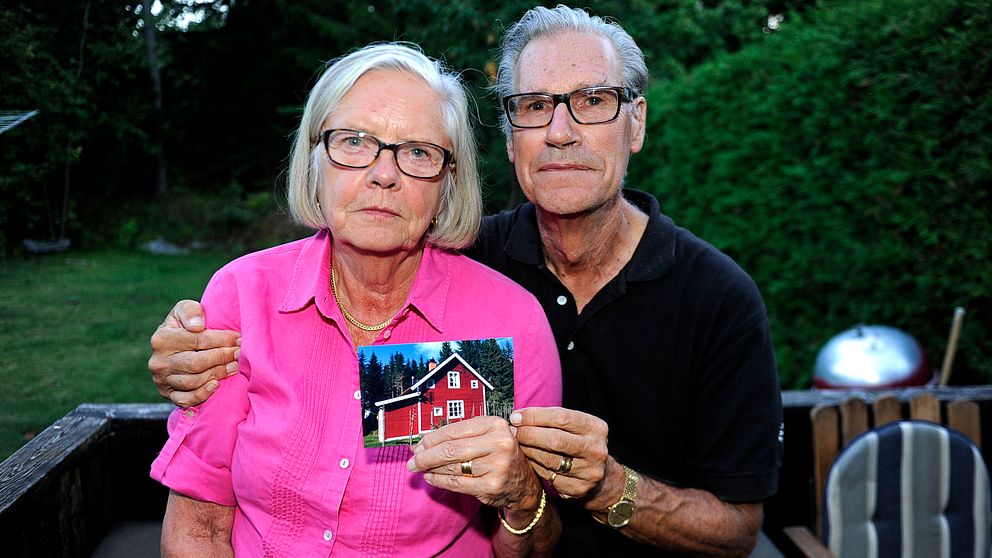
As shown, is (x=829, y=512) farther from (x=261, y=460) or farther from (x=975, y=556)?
(x=261, y=460)

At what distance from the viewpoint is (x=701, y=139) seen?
21.4ft

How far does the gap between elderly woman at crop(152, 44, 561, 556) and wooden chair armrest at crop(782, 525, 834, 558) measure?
1.15 m

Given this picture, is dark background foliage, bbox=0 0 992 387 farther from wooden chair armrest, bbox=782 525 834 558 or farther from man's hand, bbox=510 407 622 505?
wooden chair armrest, bbox=782 525 834 558

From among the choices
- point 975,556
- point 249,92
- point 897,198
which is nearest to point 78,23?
point 249,92

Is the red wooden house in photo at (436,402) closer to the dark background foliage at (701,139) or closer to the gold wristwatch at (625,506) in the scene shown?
the gold wristwatch at (625,506)

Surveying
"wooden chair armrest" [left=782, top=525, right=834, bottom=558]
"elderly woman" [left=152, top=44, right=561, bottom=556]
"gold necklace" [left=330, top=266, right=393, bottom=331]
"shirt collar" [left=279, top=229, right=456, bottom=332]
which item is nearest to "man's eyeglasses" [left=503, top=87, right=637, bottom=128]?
"elderly woman" [left=152, top=44, right=561, bottom=556]

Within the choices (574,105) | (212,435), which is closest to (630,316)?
(574,105)

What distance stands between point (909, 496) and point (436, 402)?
2216mm

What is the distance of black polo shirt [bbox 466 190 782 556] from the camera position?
88.7 inches

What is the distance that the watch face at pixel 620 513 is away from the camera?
204 centimetres

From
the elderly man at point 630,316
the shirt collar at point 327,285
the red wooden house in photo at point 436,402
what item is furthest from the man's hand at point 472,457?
the elderly man at point 630,316

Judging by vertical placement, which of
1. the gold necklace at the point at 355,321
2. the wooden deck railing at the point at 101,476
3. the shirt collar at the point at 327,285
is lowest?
the wooden deck railing at the point at 101,476

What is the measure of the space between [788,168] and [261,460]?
13.8ft

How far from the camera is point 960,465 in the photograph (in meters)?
2.85
